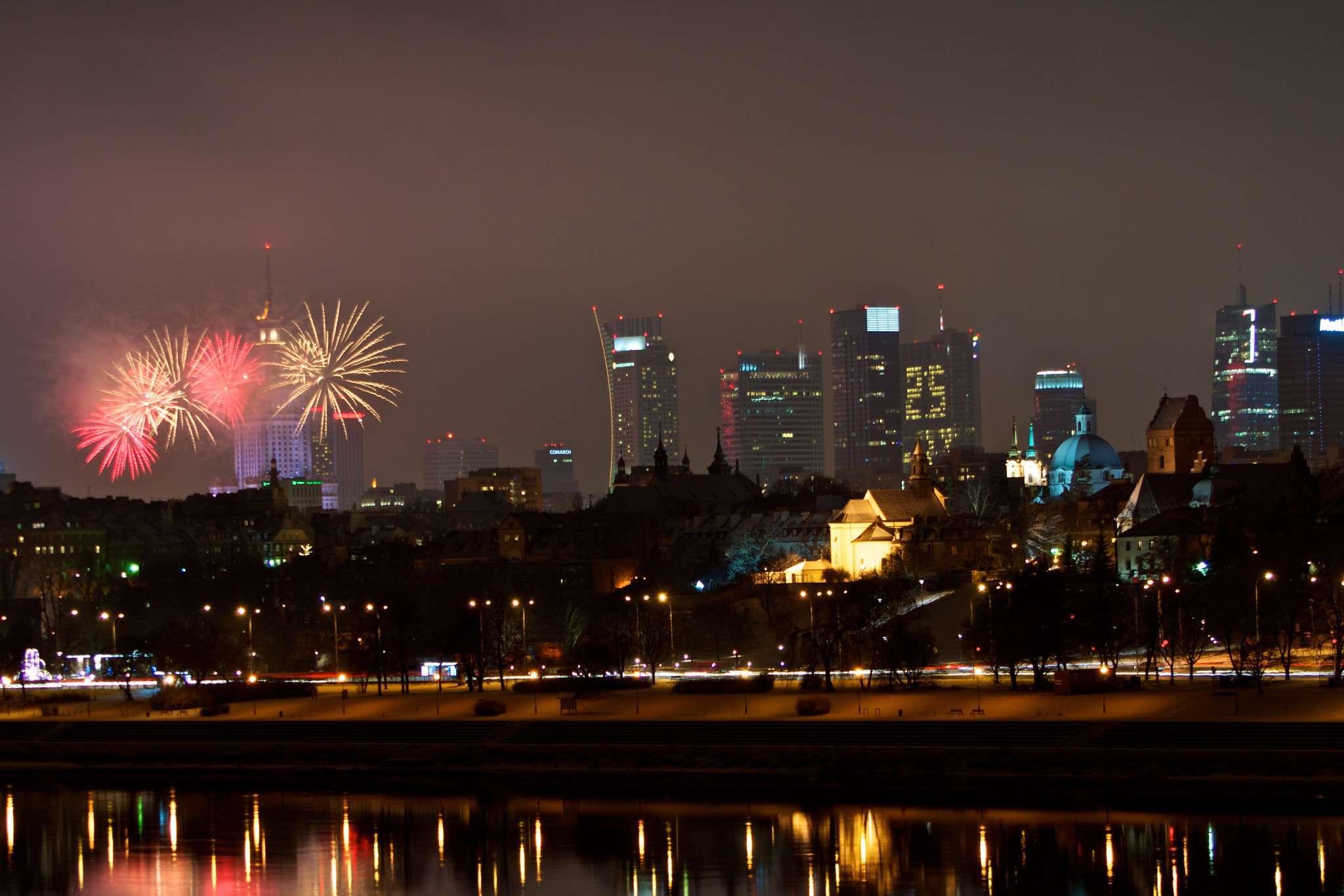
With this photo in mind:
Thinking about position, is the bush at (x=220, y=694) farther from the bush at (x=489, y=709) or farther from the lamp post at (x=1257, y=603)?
the lamp post at (x=1257, y=603)

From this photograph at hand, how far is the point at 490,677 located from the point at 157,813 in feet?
105

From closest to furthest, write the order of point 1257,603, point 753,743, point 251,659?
point 753,743, point 1257,603, point 251,659

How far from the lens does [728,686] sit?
7338 cm

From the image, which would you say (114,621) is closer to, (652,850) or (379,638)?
(379,638)

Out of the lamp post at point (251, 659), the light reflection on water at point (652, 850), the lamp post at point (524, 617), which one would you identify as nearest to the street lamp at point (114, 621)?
the lamp post at point (251, 659)

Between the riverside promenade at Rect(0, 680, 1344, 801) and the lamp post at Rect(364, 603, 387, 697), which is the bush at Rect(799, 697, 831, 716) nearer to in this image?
the riverside promenade at Rect(0, 680, 1344, 801)

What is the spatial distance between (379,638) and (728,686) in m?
20.7

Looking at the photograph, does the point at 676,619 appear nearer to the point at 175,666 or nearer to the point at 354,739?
the point at 175,666

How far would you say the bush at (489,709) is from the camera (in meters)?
71.2

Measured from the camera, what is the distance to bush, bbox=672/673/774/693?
7275 cm

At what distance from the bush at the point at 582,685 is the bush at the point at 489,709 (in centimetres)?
418

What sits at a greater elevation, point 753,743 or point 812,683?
point 812,683

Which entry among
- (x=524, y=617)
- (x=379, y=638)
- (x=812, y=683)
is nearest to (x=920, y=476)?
(x=524, y=617)

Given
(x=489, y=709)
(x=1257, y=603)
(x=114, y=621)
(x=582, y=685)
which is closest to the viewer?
(x=489, y=709)
